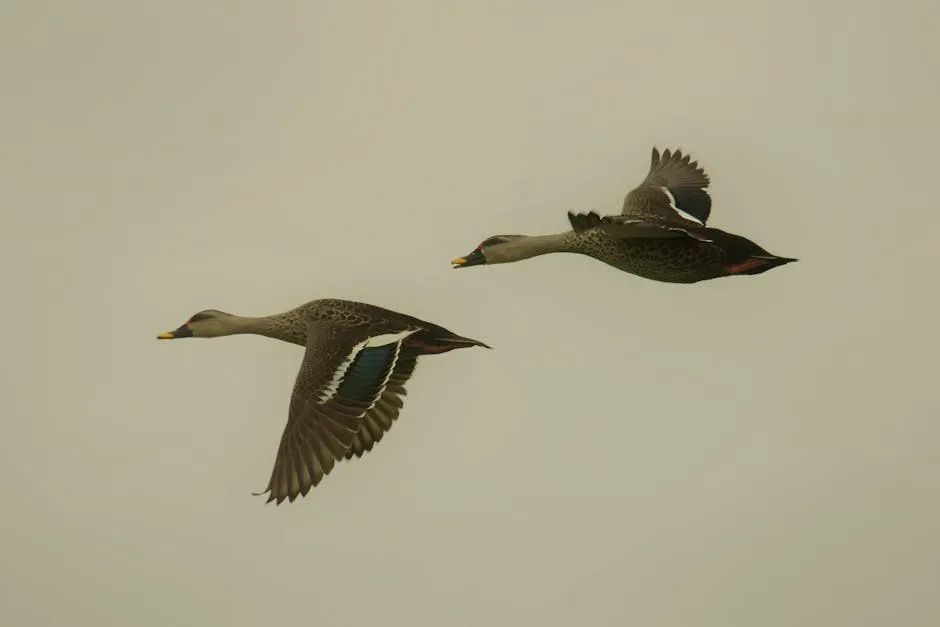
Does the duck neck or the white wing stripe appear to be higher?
the white wing stripe

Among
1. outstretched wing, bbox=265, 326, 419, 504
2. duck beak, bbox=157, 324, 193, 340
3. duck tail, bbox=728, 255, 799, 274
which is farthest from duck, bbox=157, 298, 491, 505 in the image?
duck tail, bbox=728, 255, 799, 274

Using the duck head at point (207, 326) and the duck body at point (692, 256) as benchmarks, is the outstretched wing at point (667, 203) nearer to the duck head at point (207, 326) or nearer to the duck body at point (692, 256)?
the duck body at point (692, 256)

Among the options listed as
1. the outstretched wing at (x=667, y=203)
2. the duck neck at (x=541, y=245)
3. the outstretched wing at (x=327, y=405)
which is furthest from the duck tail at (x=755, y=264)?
the outstretched wing at (x=327, y=405)

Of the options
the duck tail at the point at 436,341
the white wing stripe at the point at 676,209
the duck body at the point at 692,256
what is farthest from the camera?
the white wing stripe at the point at 676,209

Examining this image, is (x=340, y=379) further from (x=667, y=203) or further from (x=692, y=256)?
(x=667, y=203)

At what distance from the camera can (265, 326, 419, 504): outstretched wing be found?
60.7ft

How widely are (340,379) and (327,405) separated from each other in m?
0.30

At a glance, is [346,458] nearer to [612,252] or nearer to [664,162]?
[612,252]

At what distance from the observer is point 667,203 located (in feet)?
75.6

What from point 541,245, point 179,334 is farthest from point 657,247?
point 179,334

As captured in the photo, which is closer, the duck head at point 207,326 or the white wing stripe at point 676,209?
the duck head at point 207,326

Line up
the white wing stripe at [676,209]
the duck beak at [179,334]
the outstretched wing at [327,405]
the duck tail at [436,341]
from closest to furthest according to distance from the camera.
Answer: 1. the outstretched wing at [327,405]
2. the duck tail at [436,341]
3. the duck beak at [179,334]
4. the white wing stripe at [676,209]

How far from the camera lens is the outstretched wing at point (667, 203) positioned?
65.6 feet

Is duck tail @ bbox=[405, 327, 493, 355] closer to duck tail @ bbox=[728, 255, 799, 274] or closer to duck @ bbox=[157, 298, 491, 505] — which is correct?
duck @ bbox=[157, 298, 491, 505]
